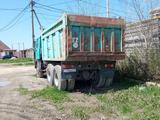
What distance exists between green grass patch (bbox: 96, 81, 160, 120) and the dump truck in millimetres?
1060

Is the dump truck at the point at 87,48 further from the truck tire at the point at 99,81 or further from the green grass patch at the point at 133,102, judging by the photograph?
the green grass patch at the point at 133,102

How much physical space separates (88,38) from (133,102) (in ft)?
10.6

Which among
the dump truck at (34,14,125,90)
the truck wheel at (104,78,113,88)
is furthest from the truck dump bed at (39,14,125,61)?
the truck wheel at (104,78,113,88)

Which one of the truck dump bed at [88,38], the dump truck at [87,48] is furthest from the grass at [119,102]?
the truck dump bed at [88,38]

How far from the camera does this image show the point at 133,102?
982 centimetres

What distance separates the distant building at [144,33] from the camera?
13.2 meters

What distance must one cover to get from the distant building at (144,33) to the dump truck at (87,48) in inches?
57.7

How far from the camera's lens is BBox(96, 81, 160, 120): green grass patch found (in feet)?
27.7

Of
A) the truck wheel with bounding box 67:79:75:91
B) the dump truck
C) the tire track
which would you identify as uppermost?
the dump truck

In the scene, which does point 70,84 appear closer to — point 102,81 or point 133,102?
point 102,81

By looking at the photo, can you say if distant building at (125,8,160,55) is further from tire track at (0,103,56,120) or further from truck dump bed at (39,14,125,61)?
tire track at (0,103,56,120)

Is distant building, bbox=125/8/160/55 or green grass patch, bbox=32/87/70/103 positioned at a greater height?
distant building, bbox=125/8/160/55

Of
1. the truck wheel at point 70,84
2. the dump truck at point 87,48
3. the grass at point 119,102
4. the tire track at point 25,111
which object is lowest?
the tire track at point 25,111

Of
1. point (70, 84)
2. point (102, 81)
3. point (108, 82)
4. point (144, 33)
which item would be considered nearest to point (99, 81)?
point (102, 81)
